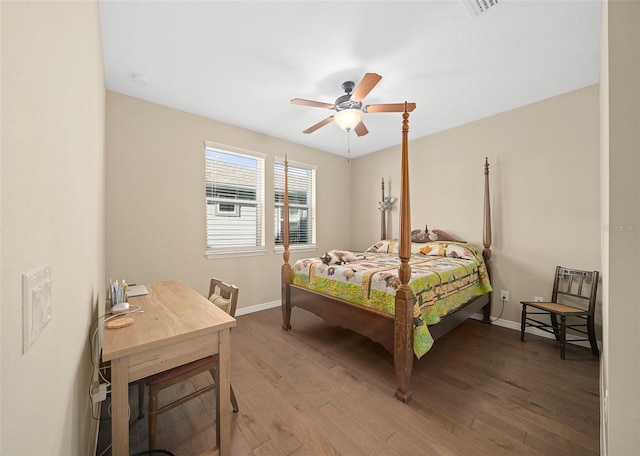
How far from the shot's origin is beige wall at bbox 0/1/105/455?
0.40 metres

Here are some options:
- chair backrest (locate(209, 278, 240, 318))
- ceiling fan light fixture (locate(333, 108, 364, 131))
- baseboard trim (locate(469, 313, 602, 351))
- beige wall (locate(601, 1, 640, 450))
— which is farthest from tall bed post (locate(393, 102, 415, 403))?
baseboard trim (locate(469, 313, 602, 351))

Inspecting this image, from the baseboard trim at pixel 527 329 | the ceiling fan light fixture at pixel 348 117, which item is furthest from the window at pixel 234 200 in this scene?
the baseboard trim at pixel 527 329

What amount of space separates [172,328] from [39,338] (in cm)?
80

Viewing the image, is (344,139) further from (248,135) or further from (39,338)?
(39,338)

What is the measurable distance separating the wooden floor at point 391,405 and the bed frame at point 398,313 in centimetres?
29

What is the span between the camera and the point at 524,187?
3.07 metres

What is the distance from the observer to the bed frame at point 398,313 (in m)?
1.86

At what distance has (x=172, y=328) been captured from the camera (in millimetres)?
1261

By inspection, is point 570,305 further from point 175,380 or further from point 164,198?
point 164,198

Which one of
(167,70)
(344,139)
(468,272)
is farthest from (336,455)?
(344,139)

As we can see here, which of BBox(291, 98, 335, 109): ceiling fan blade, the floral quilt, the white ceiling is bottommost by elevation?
the floral quilt

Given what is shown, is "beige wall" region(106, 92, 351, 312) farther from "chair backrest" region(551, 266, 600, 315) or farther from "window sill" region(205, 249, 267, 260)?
"chair backrest" region(551, 266, 600, 315)

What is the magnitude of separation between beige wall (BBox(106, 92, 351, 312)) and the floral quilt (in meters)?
1.20

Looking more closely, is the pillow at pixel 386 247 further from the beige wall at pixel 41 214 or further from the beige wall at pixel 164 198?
the beige wall at pixel 41 214
